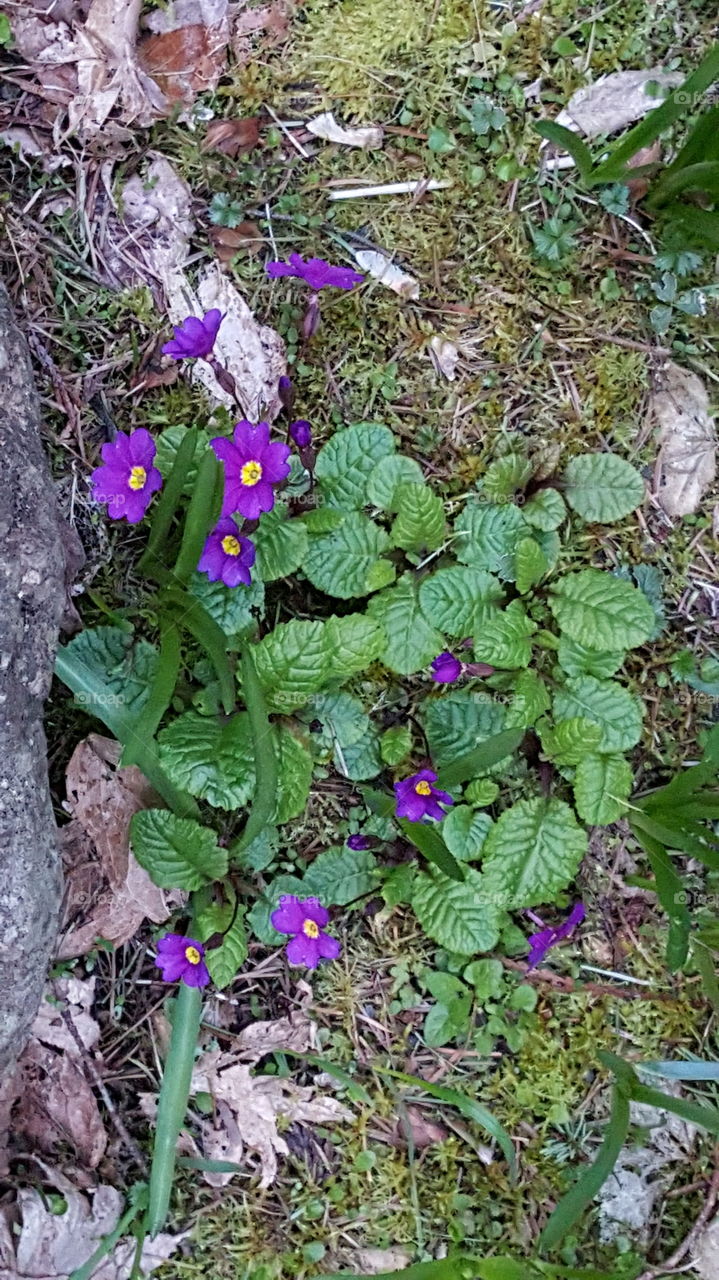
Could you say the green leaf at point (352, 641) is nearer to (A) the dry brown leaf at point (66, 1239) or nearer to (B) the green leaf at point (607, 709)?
(B) the green leaf at point (607, 709)

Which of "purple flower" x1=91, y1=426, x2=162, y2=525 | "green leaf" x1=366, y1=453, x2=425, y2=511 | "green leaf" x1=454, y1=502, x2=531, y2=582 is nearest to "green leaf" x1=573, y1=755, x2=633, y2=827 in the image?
"green leaf" x1=454, y1=502, x2=531, y2=582

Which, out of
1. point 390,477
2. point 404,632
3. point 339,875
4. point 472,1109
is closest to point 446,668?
point 404,632

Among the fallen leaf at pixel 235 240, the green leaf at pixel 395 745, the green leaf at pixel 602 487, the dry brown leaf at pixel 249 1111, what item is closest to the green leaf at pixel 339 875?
the green leaf at pixel 395 745

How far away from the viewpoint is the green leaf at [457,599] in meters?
2.47

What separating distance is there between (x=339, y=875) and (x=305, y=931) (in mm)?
216

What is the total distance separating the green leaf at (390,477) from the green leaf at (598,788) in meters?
0.84

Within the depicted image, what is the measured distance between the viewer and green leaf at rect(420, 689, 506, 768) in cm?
253

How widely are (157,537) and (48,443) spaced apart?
17.0 inches

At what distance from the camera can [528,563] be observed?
247 centimetres

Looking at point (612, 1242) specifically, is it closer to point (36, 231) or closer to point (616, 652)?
point (616, 652)

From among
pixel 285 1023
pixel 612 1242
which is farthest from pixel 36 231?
pixel 612 1242

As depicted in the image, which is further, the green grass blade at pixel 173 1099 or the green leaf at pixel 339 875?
the green leaf at pixel 339 875

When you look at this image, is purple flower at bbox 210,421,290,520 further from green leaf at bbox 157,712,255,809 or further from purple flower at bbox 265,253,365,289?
green leaf at bbox 157,712,255,809

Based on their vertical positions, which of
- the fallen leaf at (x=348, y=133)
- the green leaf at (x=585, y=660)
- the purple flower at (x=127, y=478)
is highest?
the fallen leaf at (x=348, y=133)
